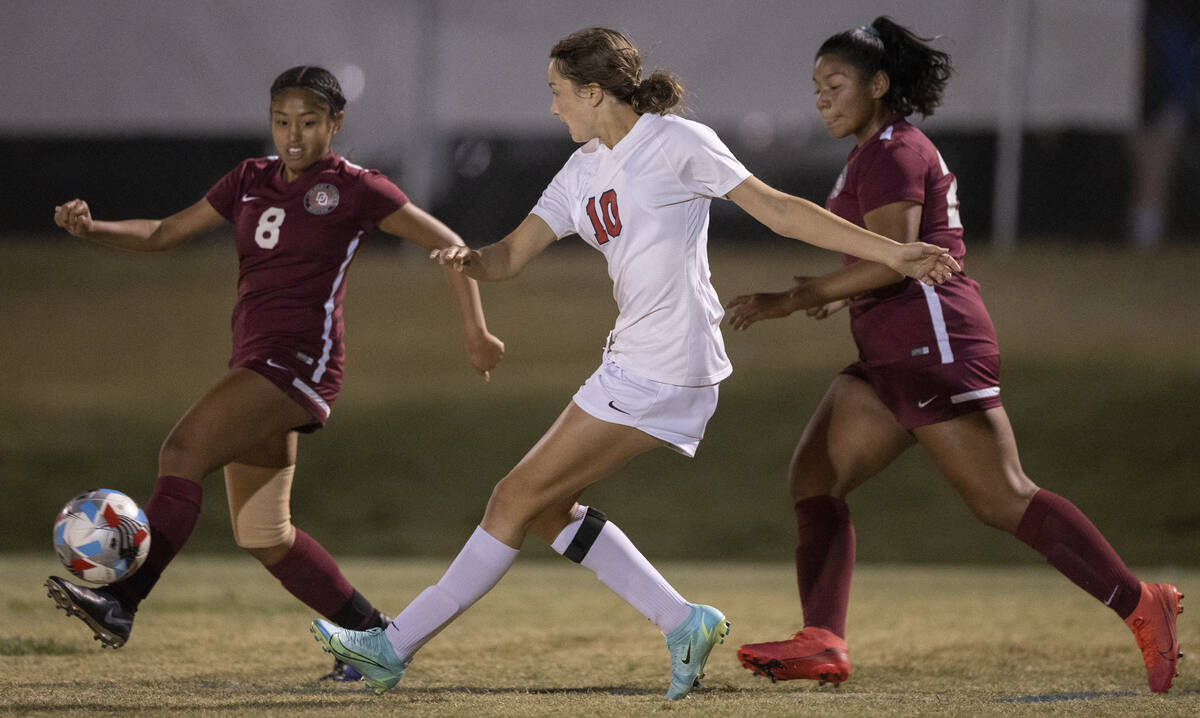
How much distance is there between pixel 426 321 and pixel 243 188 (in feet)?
17.8

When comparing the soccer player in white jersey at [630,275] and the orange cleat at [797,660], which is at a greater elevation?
the soccer player in white jersey at [630,275]

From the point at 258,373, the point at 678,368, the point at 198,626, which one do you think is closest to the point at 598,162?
the point at 678,368

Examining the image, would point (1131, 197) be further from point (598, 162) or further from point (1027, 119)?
point (598, 162)

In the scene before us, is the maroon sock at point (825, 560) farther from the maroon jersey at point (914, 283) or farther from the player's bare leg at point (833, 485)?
the maroon jersey at point (914, 283)

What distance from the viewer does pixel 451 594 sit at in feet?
9.30

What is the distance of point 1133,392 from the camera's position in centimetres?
830

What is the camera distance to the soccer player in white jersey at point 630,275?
2750 millimetres

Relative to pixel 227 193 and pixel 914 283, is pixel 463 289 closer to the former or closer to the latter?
pixel 227 193

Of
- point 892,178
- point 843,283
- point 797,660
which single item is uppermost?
point 892,178

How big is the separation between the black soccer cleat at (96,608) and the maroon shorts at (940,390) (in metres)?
1.78

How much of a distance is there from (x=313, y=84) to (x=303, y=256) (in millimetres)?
409

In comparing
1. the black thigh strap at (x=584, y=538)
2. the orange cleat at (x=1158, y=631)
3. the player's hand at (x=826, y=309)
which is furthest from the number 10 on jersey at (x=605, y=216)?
the orange cleat at (x=1158, y=631)

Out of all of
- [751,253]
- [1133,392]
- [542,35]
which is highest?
[542,35]

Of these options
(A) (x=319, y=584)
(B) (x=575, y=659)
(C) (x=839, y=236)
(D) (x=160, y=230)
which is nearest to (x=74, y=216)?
(D) (x=160, y=230)
